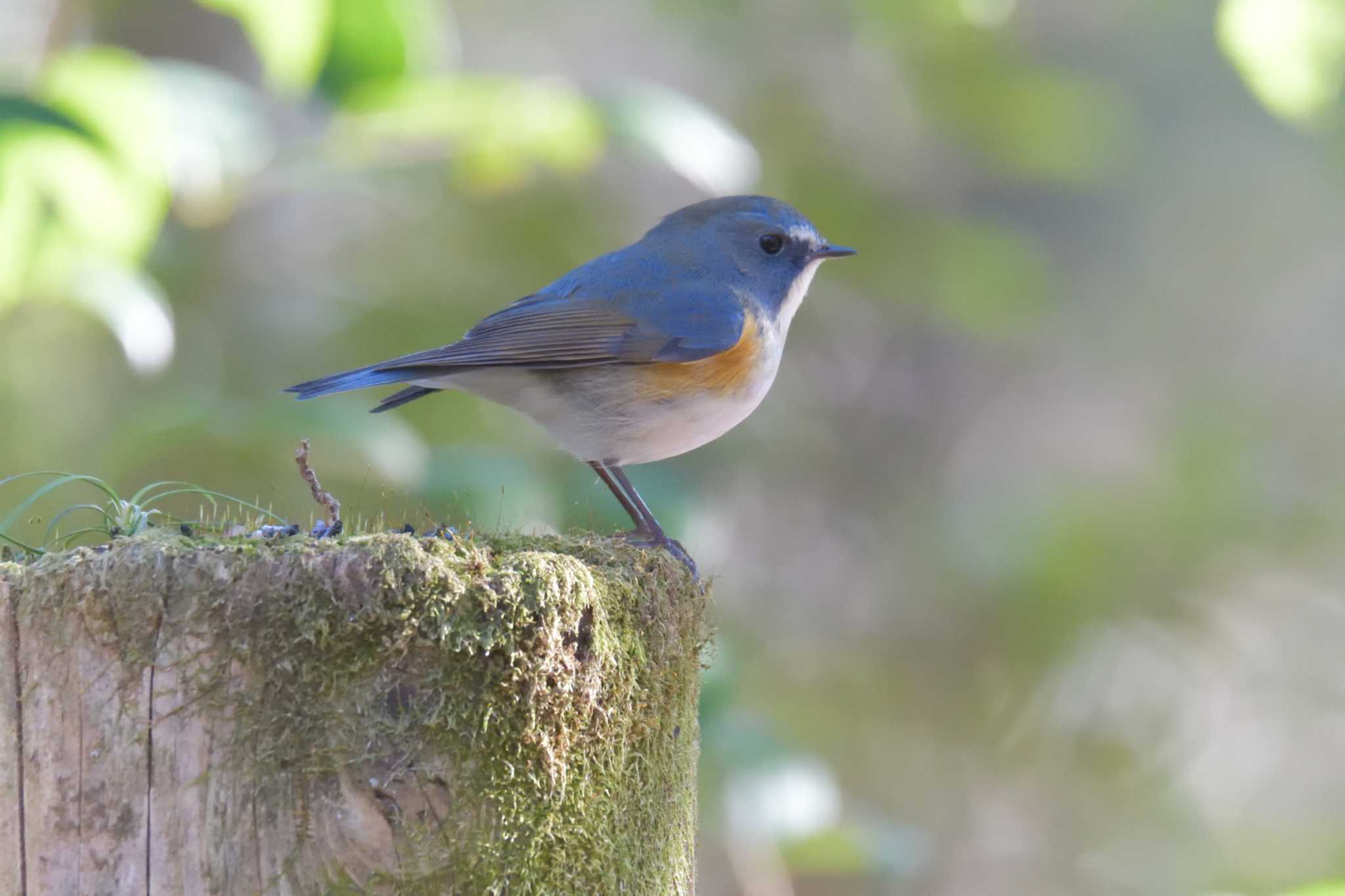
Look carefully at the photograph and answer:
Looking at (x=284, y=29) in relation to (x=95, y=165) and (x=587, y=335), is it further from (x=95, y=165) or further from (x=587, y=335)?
(x=587, y=335)

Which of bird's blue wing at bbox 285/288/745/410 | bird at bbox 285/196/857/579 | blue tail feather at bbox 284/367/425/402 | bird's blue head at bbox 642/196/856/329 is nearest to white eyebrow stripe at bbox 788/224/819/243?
bird's blue head at bbox 642/196/856/329

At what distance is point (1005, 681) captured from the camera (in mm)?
7273

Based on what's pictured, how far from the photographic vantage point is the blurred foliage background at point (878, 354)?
4.26 m

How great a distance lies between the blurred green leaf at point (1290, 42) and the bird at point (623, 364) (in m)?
1.74

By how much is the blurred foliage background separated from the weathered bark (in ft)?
6.64

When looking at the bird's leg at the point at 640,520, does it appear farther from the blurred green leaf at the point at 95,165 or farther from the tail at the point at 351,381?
the blurred green leaf at the point at 95,165

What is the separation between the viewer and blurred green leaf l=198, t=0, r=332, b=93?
3.82 m

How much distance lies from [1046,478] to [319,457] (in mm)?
4289

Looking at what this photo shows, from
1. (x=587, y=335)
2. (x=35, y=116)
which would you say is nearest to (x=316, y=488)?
(x=587, y=335)

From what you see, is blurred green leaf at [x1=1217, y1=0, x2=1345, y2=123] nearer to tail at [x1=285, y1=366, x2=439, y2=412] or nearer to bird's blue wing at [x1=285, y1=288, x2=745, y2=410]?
bird's blue wing at [x1=285, y1=288, x2=745, y2=410]

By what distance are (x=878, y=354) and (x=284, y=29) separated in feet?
17.3

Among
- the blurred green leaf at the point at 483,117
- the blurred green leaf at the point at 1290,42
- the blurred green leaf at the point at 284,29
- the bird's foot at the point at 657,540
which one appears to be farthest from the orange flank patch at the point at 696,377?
the blurred green leaf at the point at 1290,42

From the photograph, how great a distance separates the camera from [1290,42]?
12.3 ft

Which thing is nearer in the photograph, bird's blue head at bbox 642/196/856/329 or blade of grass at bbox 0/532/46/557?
blade of grass at bbox 0/532/46/557
